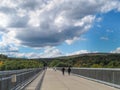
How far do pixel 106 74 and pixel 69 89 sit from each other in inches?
424

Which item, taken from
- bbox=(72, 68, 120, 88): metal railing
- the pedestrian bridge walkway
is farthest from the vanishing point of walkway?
bbox=(72, 68, 120, 88): metal railing

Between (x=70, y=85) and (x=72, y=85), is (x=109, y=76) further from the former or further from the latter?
(x=70, y=85)

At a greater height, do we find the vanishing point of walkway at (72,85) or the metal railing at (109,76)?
the metal railing at (109,76)

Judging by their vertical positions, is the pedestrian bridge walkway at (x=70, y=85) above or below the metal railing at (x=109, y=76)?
below

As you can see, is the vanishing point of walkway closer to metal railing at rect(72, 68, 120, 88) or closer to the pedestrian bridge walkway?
the pedestrian bridge walkway

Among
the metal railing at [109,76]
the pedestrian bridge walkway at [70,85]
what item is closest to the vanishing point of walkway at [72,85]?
the pedestrian bridge walkway at [70,85]

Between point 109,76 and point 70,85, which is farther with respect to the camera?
point 109,76

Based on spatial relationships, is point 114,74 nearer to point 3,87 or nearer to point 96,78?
point 96,78

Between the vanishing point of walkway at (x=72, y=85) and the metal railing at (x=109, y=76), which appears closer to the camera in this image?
the vanishing point of walkway at (x=72, y=85)

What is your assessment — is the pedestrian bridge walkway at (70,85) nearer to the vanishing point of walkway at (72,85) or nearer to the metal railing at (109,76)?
the vanishing point of walkway at (72,85)

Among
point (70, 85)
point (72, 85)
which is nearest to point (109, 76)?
point (72, 85)

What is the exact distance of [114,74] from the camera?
1467 inches

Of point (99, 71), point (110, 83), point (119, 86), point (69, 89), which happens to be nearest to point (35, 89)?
point (69, 89)

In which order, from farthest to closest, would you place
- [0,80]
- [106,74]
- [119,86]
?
[106,74] → [119,86] → [0,80]
